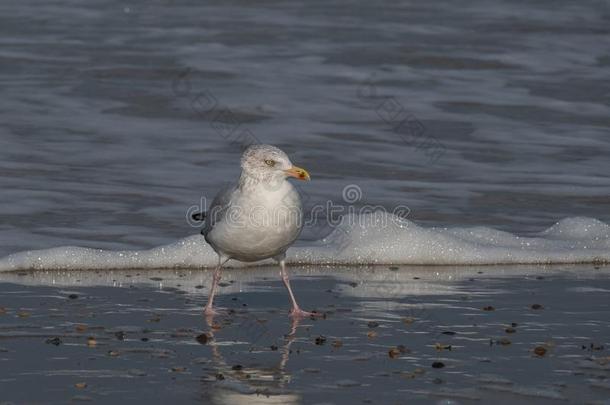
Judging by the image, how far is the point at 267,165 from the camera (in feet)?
31.0

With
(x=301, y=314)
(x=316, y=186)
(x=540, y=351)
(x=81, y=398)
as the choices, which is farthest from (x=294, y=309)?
(x=316, y=186)

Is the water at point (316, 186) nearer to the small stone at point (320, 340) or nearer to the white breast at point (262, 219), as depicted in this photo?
the small stone at point (320, 340)

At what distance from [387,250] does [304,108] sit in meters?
8.22

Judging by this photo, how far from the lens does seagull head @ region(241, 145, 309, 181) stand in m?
9.43

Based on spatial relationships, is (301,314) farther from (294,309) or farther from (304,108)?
(304,108)

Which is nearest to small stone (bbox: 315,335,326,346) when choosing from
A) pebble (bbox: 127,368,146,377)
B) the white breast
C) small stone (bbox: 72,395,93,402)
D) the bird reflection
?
the bird reflection

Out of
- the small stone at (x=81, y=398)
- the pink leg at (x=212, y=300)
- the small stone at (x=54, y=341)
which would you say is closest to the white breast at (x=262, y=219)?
the pink leg at (x=212, y=300)

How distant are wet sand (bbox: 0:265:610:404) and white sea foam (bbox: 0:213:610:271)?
19 cm

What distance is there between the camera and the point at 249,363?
755cm

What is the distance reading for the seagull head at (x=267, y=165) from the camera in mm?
9430

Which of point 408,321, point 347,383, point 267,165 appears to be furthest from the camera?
point 267,165

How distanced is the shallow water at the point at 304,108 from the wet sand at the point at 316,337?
181 centimetres

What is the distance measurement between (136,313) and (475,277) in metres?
3.16

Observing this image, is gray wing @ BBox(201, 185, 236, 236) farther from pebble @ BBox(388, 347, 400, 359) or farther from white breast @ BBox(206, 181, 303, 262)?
pebble @ BBox(388, 347, 400, 359)
